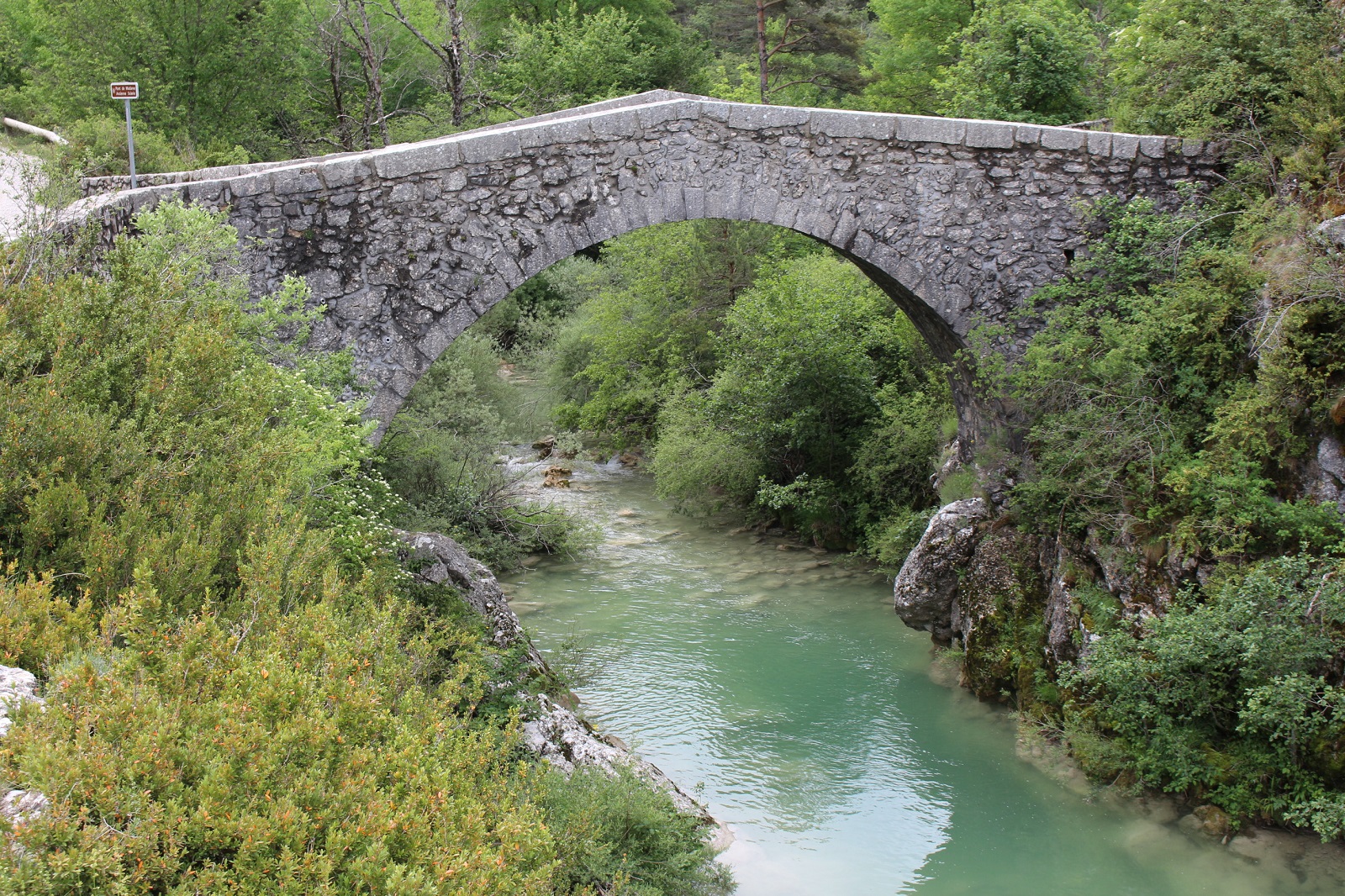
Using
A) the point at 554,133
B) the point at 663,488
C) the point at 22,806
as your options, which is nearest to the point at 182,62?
the point at 663,488

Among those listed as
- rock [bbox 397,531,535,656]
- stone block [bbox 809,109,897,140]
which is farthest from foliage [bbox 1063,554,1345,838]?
stone block [bbox 809,109,897,140]

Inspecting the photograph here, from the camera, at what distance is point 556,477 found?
15367 millimetres

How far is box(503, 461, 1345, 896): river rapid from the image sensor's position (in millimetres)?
5902

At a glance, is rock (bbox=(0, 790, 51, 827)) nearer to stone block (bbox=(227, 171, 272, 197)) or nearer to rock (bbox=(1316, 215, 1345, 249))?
stone block (bbox=(227, 171, 272, 197))

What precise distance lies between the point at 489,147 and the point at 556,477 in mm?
8155

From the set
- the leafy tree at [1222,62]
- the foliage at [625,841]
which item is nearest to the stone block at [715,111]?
the leafy tree at [1222,62]

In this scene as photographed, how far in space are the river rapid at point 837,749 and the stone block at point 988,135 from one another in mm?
4342

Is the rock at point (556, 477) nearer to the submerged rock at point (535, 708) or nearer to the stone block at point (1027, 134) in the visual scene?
the submerged rock at point (535, 708)

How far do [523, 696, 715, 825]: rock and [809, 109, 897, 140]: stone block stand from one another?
4865 millimetres

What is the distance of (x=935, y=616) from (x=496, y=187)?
194 inches

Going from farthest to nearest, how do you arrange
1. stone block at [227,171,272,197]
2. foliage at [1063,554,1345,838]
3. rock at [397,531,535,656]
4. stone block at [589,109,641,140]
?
stone block at [589,109,641,140] → stone block at [227,171,272,197] → rock at [397,531,535,656] → foliage at [1063,554,1345,838]

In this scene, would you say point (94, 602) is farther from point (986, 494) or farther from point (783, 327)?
point (783, 327)

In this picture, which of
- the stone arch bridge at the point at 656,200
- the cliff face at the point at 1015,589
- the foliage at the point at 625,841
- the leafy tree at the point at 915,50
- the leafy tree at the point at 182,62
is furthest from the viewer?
the leafy tree at the point at 915,50

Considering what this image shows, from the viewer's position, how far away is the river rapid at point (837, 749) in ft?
19.4
